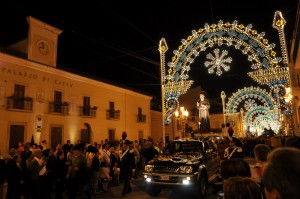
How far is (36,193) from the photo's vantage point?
8039 mm

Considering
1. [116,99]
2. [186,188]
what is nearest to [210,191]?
[186,188]

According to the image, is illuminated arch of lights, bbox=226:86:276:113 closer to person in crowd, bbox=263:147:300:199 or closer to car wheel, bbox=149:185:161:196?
car wheel, bbox=149:185:161:196

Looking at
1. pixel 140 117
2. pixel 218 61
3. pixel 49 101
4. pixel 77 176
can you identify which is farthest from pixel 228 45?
pixel 140 117

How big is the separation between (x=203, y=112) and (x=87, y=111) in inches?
450

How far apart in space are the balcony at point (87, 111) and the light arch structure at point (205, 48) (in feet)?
34.3

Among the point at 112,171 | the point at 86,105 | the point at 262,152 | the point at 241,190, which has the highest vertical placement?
the point at 86,105

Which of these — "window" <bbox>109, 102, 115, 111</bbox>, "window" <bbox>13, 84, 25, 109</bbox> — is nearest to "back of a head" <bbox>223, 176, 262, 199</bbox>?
"window" <bbox>13, 84, 25, 109</bbox>

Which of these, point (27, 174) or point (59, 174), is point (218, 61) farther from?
point (27, 174)

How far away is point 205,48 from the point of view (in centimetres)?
1527

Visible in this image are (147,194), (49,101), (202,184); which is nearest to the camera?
(202,184)

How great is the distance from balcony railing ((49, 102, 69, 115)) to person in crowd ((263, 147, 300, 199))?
21053 mm

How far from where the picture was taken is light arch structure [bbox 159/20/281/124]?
551 inches

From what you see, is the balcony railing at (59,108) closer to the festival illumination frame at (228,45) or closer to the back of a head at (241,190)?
the festival illumination frame at (228,45)

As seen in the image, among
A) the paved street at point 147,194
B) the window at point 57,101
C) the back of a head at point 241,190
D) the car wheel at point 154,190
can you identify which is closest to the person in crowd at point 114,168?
the paved street at point 147,194
